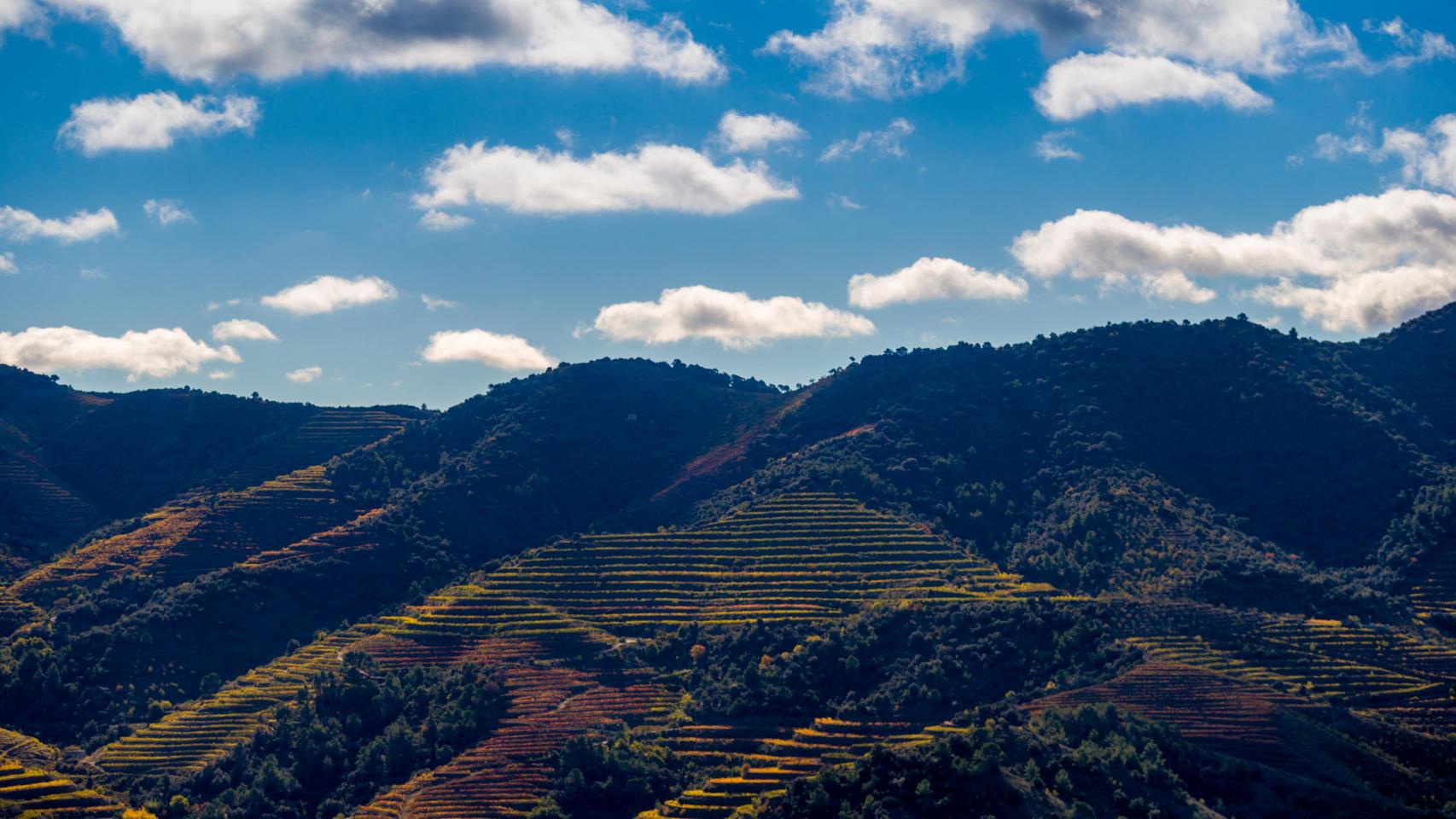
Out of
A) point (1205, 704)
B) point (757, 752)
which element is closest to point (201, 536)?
point (757, 752)

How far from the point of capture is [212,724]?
11225 centimetres

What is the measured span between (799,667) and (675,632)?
579 inches

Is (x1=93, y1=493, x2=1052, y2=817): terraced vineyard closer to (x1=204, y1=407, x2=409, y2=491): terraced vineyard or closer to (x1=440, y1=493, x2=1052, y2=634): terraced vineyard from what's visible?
(x1=440, y1=493, x2=1052, y2=634): terraced vineyard

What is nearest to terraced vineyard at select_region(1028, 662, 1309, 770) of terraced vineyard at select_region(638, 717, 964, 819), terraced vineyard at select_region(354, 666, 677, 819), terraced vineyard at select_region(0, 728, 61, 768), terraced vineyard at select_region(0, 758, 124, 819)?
terraced vineyard at select_region(638, 717, 964, 819)

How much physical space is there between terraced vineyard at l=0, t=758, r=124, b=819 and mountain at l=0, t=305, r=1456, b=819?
0.70 metres

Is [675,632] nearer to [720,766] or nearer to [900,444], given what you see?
[720,766]

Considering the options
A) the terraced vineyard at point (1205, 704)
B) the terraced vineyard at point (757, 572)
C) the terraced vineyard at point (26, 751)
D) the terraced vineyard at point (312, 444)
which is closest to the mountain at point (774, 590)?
the terraced vineyard at point (1205, 704)

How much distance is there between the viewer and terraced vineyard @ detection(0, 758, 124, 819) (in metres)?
95.9

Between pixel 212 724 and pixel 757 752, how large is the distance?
39488 mm

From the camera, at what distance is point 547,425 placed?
167 meters

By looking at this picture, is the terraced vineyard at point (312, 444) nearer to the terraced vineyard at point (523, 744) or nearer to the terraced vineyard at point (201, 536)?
the terraced vineyard at point (201, 536)

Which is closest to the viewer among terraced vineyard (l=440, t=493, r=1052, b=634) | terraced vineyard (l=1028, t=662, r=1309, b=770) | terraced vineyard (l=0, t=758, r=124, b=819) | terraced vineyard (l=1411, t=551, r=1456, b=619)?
terraced vineyard (l=1028, t=662, r=1309, b=770)

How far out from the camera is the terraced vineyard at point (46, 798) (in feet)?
315

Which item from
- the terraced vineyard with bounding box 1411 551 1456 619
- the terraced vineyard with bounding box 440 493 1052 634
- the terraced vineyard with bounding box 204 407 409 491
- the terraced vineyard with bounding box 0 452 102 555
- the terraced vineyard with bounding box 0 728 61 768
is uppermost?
the terraced vineyard with bounding box 204 407 409 491
